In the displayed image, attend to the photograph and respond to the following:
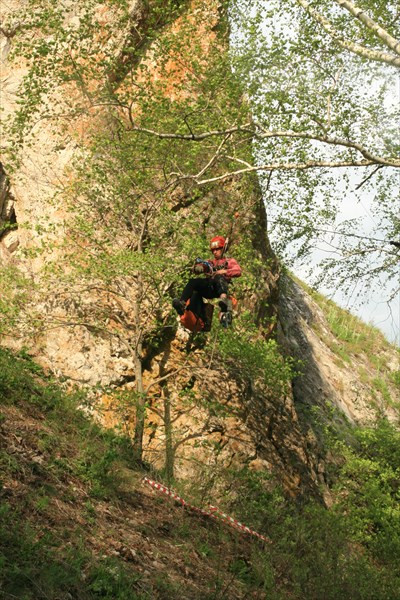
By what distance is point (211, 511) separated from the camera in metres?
10.1

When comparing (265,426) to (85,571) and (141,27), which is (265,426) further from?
(141,27)

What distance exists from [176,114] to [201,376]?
598cm

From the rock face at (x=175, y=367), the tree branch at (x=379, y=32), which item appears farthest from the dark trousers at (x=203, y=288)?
the tree branch at (x=379, y=32)

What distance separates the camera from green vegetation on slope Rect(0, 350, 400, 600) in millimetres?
5914

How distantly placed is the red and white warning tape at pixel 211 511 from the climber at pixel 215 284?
9.41ft

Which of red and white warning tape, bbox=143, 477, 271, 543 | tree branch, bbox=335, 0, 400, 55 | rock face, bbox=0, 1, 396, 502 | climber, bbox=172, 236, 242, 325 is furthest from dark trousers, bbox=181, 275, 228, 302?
tree branch, bbox=335, 0, 400, 55

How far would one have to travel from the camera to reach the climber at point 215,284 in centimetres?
982

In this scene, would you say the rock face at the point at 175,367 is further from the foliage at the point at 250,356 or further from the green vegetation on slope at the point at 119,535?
the green vegetation on slope at the point at 119,535

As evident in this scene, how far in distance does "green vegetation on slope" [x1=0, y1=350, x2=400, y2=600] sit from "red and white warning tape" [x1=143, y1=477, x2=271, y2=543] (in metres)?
0.13

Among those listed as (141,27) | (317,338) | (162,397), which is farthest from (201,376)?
(317,338)

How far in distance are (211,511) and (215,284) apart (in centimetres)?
363

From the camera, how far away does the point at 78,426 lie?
11078 mm

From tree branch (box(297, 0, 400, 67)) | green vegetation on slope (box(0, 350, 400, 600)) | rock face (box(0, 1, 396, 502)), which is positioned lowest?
green vegetation on slope (box(0, 350, 400, 600))

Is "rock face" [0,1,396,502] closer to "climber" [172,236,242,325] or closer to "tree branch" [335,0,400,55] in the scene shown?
"climber" [172,236,242,325]
